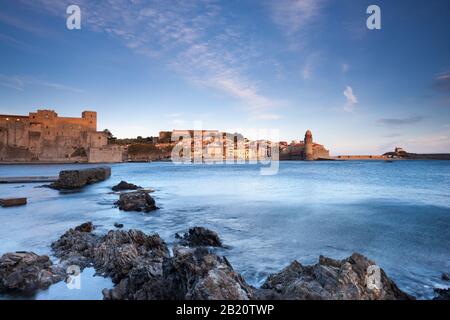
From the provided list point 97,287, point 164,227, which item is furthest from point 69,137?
point 97,287

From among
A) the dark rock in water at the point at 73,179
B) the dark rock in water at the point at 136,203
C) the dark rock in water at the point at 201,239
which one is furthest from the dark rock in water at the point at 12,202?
the dark rock in water at the point at 201,239

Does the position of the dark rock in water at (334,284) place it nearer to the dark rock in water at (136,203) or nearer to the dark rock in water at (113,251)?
the dark rock in water at (113,251)

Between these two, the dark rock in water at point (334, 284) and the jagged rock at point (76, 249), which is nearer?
the dark rock in water at point (334, 284)

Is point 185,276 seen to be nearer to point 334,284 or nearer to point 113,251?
point 334,284

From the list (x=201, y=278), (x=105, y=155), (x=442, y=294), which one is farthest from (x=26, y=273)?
(x=105, y=155)

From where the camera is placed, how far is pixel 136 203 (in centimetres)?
1156

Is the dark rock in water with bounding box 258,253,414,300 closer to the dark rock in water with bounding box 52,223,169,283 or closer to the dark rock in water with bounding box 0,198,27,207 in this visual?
the dark rock in water with bounding box 52,223,169,283

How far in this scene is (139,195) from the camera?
1232cm

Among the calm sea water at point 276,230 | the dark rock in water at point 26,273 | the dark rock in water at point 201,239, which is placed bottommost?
the calm sea water at point 276,230

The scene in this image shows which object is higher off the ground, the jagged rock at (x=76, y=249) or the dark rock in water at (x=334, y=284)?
the dark rock in water at (x=334, y=284)

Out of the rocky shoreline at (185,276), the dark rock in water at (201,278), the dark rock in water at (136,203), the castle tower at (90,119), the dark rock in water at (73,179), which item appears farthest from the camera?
the castle tower at (90,119)

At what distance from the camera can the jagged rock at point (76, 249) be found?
17.1 feet

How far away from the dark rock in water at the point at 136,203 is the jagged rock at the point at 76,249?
4401 millimetres

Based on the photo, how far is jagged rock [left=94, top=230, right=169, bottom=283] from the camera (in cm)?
468
